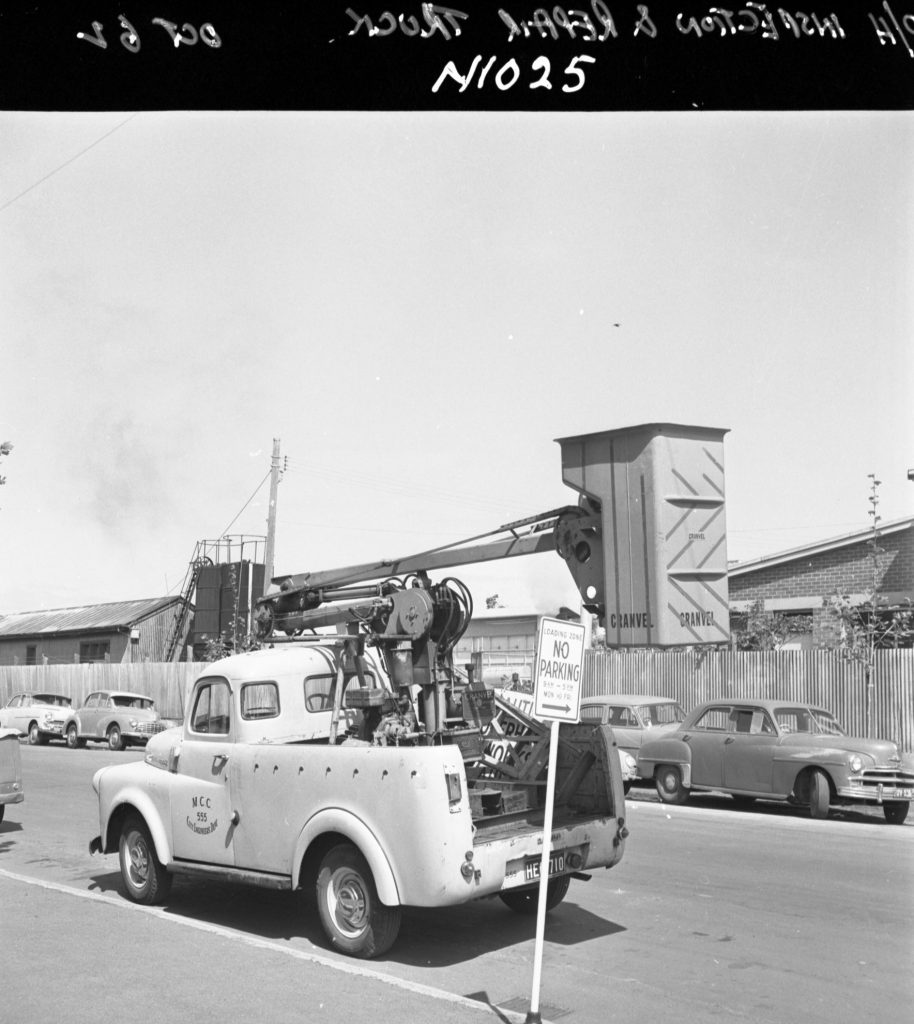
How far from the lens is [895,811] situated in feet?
47.2

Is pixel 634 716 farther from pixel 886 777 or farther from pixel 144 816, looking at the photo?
pixel 144 816

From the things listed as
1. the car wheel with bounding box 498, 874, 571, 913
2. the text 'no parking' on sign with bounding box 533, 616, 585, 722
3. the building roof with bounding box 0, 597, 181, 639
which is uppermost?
the building roof with bounding box 0, 597, 181, 639

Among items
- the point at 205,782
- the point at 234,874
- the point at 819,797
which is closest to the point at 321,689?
the point at 205,782

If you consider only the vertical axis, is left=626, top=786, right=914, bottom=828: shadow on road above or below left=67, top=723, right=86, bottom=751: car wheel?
above

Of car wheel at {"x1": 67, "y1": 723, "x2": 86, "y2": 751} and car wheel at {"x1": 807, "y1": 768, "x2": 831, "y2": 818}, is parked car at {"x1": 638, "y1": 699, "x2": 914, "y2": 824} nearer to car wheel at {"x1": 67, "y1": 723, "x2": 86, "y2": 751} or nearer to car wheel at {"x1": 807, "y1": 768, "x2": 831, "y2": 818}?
car wheel at {"x1": 807, "y1": 768, "x2": 831, "y2": 818}

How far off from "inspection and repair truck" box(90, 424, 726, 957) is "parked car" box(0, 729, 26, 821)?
3.68 metres

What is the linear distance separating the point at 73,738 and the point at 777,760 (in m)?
21.3

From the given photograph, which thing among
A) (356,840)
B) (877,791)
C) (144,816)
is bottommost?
(877,791)

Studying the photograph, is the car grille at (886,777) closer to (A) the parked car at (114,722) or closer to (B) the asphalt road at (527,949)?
(B) the asphalt road at (527,949)

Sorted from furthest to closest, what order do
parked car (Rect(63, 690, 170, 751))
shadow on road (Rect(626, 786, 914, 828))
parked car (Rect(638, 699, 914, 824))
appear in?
parked car (Rect(63, 690, 170, 751)) → shadow on road (Rect(626, 786, 914, 828)) → parked car (Rect(638, 699, 914, 824))

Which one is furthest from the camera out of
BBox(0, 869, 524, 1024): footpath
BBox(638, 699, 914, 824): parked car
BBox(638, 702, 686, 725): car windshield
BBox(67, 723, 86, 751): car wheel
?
BBox(67, 723, 86, 751): car wheel

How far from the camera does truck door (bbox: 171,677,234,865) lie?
849cm

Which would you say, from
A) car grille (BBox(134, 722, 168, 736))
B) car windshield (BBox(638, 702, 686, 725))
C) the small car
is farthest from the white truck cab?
car grille (BBox(134, 722, 168, 736))

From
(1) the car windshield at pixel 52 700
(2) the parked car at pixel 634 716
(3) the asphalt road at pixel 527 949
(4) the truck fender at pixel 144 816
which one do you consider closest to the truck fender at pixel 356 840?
(3) the asphalt road at pixel 527 949
